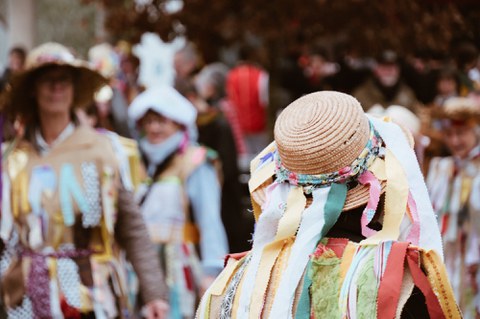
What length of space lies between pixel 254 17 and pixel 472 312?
4.93 m

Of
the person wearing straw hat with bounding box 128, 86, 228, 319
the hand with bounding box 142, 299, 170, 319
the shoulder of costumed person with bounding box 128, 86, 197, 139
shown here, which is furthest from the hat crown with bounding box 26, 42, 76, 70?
the shoulder of costumed person with bounding box 128, 86, 197, 139

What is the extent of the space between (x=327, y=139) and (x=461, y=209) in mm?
3804

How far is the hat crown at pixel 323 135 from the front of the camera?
3.15 metres

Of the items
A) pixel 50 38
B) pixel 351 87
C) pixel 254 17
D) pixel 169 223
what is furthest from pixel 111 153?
pixel 50 38

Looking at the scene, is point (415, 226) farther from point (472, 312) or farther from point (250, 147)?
→ point (250, 147)

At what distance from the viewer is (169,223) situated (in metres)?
7.15

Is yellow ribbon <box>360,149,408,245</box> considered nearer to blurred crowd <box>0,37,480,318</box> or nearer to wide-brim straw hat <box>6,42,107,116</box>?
blurred crowd <box>0,37,480,318</box>

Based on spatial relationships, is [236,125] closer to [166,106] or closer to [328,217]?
[166,106]

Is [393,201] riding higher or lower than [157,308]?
higher

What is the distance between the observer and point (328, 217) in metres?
3.15

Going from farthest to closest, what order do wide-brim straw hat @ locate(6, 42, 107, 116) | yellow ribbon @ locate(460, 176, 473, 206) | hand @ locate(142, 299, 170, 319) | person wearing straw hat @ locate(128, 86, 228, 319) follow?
person wearing straw hat @ locate(128, 86, 228, 319) < yellow ribbon @ locate(460, 176, 473, 206) < wide-brim straw hat @ locate(6, 42, 107, 116) < hand @ locate(142, 299, 170, 319)

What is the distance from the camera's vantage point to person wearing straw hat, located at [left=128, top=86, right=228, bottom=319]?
23.2 feet

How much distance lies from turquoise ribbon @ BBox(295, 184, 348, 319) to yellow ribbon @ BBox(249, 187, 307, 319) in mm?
88

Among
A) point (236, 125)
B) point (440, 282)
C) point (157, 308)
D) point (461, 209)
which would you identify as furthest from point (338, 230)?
point (236, 125)
